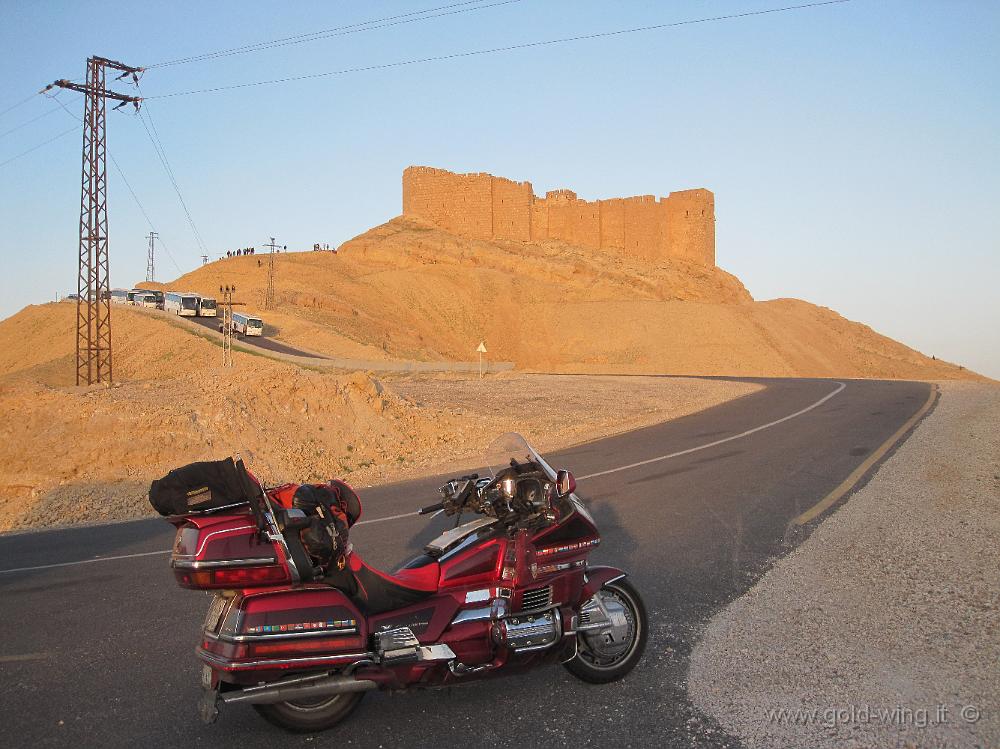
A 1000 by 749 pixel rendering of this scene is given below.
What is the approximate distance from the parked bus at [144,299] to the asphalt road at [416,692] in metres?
60.1

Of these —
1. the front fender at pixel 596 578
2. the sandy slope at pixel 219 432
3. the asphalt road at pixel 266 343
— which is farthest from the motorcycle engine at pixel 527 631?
Result: the asphalt road at pixel 266 343

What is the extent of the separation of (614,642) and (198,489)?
2.60 m

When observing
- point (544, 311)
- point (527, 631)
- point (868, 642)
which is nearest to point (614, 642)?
point (527, 631)

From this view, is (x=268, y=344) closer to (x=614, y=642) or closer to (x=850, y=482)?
(x=850, y=482)

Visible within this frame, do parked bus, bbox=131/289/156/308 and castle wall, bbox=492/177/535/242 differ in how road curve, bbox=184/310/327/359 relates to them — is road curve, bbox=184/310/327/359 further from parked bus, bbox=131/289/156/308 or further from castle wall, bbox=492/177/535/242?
castle wall, bbox=492/177/535/242

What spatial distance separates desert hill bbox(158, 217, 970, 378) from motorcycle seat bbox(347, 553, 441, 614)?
57.5 metres

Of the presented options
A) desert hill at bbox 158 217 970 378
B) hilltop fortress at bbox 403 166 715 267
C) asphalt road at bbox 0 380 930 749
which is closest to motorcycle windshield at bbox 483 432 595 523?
asphalt road at bbox 0 380 930 749

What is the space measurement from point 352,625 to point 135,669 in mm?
1879

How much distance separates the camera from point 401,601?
15.4 feet

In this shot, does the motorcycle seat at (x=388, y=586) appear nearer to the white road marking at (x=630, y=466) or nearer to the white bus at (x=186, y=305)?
the white road marking at (x=630, y=466)

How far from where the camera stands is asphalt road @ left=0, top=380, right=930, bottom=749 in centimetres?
452

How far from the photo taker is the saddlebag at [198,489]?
4.15 metres

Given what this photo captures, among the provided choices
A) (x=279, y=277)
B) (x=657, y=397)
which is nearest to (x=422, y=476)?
(x=657, y=397)

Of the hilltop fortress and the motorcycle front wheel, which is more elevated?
the hilltop fortress
